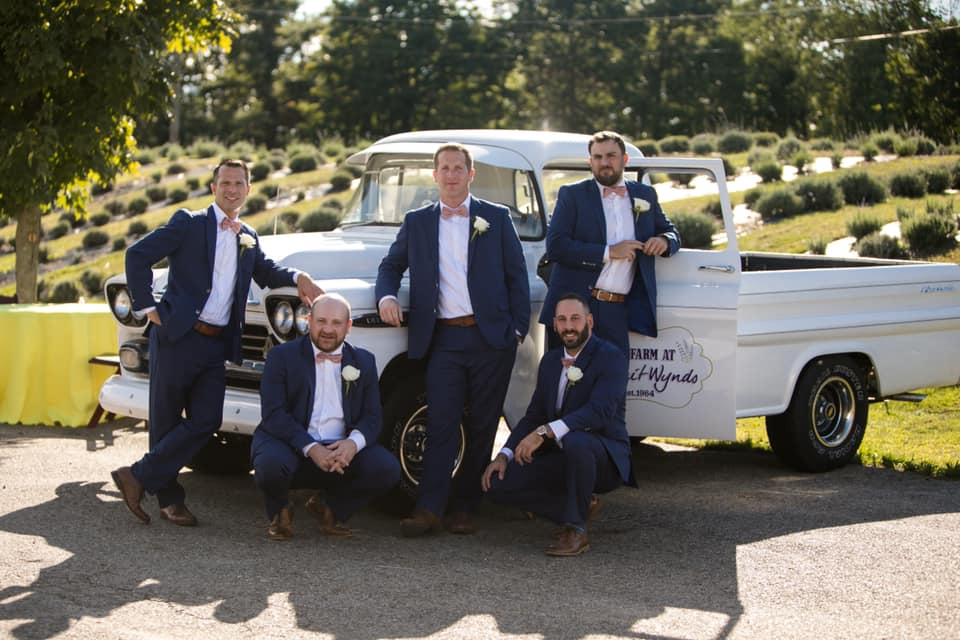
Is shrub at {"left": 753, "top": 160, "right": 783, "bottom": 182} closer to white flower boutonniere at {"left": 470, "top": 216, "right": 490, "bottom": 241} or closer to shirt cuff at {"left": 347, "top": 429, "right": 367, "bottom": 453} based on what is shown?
white flower boutonniere at {"left": 470, "top": 216, "right": 490, "bottom": 241}

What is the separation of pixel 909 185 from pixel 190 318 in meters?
17.7

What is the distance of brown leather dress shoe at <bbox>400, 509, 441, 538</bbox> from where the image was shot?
690 cm

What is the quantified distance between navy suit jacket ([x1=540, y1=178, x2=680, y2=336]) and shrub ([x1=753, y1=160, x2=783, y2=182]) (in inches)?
721

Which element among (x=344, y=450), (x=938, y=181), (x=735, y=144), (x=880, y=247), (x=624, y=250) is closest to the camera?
(x=344, y=450)

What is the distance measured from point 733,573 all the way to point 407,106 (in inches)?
2251

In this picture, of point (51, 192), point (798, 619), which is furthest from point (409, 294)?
point (51, 192)

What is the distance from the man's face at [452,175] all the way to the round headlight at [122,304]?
227 centimetres

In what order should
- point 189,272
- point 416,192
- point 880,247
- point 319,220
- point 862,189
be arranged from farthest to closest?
point 319,220, point 862,189, point 880,247, point 416,192, point 189,272

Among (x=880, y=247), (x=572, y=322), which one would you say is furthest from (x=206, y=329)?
(x=880, y=247)

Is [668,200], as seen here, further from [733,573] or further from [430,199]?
[733,573]

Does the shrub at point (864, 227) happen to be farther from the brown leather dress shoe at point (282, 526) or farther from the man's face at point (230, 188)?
the brown leather dress shoe at point (282, 526)

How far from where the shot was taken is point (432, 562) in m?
6.43

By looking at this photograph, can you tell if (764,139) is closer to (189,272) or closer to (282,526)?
(189,272)

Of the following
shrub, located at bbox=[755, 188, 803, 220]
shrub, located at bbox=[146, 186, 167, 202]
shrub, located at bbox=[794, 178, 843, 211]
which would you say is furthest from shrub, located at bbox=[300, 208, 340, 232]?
shrub, located at bbox=[146, 186, 167, 202]
